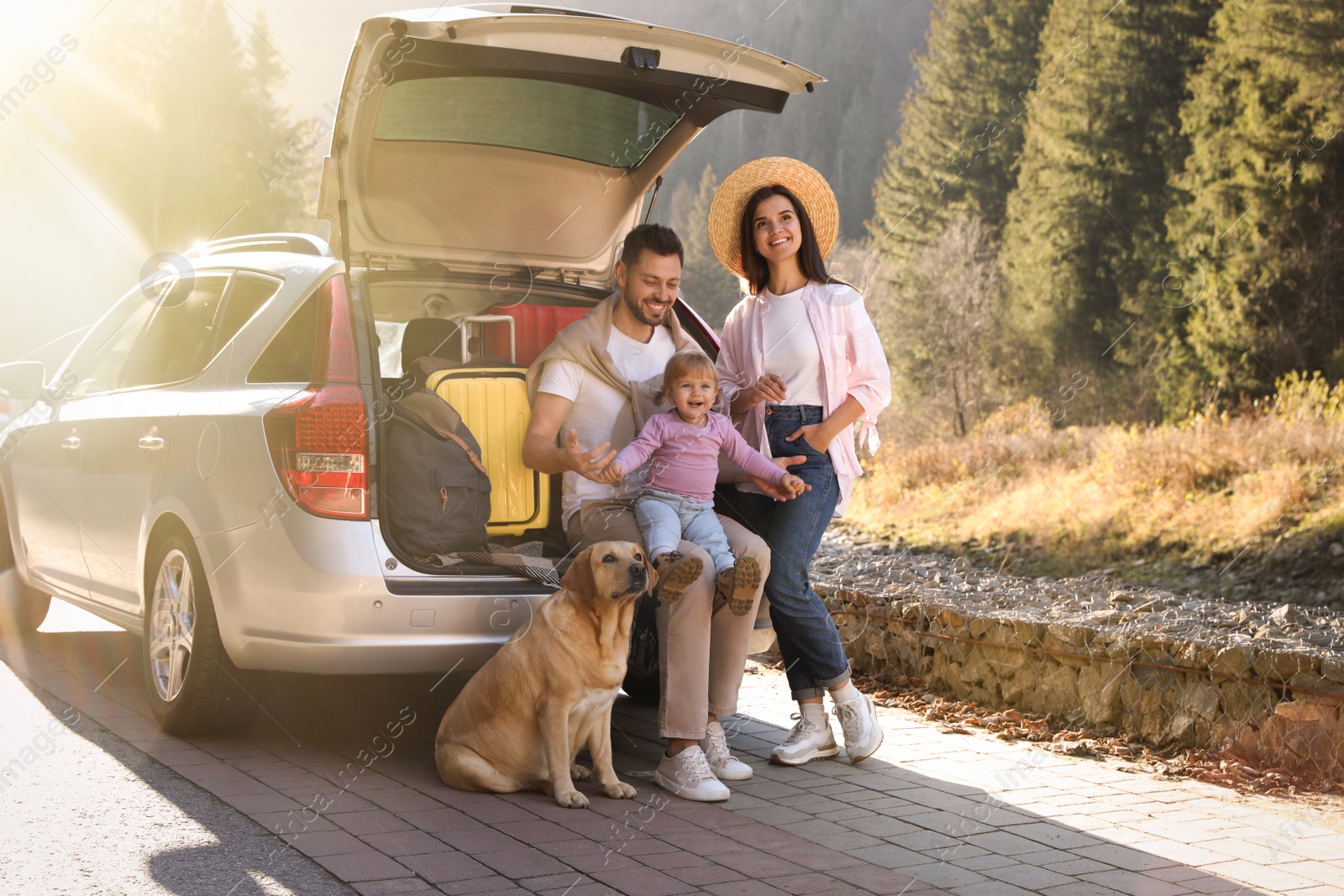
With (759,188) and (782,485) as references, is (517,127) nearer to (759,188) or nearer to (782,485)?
(759,188)

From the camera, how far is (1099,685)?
17.4 feet

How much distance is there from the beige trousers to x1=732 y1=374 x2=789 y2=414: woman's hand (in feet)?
1.61

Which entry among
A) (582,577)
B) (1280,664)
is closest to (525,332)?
(582,577)

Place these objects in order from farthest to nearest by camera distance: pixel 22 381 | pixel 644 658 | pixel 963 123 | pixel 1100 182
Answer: pixel 963 123 → pixel 1100 182 → pixel 22 381 → pixel 644 658

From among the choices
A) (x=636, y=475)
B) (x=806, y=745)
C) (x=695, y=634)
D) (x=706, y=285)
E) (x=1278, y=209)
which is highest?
(x=1278, y=209)

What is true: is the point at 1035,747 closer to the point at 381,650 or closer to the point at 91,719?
the point at 381,650

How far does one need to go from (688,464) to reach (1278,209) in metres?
21.2

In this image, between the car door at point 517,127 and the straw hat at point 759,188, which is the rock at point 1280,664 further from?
the car door at point 517,127

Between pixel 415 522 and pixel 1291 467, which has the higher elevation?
pixel 415 522

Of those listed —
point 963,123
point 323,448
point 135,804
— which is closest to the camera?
point 135,804

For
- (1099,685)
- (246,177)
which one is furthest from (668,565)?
(246,177)

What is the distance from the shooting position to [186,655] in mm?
4793

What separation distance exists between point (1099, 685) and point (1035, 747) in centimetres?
38

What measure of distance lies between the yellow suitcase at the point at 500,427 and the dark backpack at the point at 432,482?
0.21 m
